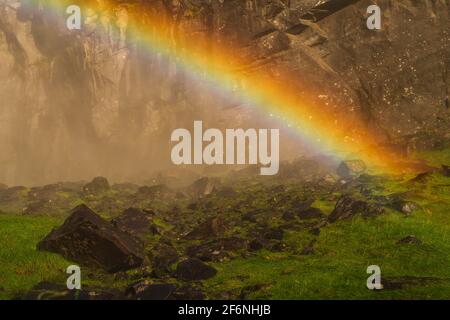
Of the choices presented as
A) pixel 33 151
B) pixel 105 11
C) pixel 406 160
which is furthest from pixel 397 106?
pixel 33 151

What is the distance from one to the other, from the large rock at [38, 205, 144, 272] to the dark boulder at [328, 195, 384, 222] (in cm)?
977

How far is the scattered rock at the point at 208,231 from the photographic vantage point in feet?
74.2

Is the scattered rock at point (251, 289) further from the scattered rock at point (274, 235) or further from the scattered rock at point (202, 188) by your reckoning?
the scattered rock at point (202, 188)

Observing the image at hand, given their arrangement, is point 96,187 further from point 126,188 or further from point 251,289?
point 251,289

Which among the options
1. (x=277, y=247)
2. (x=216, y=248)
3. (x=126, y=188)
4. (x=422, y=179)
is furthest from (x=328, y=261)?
(x=126, y=188)

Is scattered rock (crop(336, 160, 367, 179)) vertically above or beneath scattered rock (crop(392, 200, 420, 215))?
Result: above

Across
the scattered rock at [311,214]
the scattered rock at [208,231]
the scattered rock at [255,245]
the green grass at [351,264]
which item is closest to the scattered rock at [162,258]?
the scattered rock at [208,231]

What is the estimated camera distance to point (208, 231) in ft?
74.7

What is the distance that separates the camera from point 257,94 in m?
47.1

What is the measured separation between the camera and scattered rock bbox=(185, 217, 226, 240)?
22.6 metres

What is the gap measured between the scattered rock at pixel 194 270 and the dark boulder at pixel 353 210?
26.7 ft

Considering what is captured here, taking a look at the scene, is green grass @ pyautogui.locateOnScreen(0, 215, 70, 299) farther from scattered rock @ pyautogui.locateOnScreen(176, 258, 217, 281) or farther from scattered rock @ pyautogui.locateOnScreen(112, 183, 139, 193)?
scattered rock @ pyautogui.locateOnScreen(112, 183, 139, 193)

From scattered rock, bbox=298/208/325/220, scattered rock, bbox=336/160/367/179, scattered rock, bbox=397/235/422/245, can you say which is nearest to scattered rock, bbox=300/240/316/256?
scattered rock, bbox=397/235/422/245

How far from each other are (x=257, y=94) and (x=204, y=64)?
640cm
